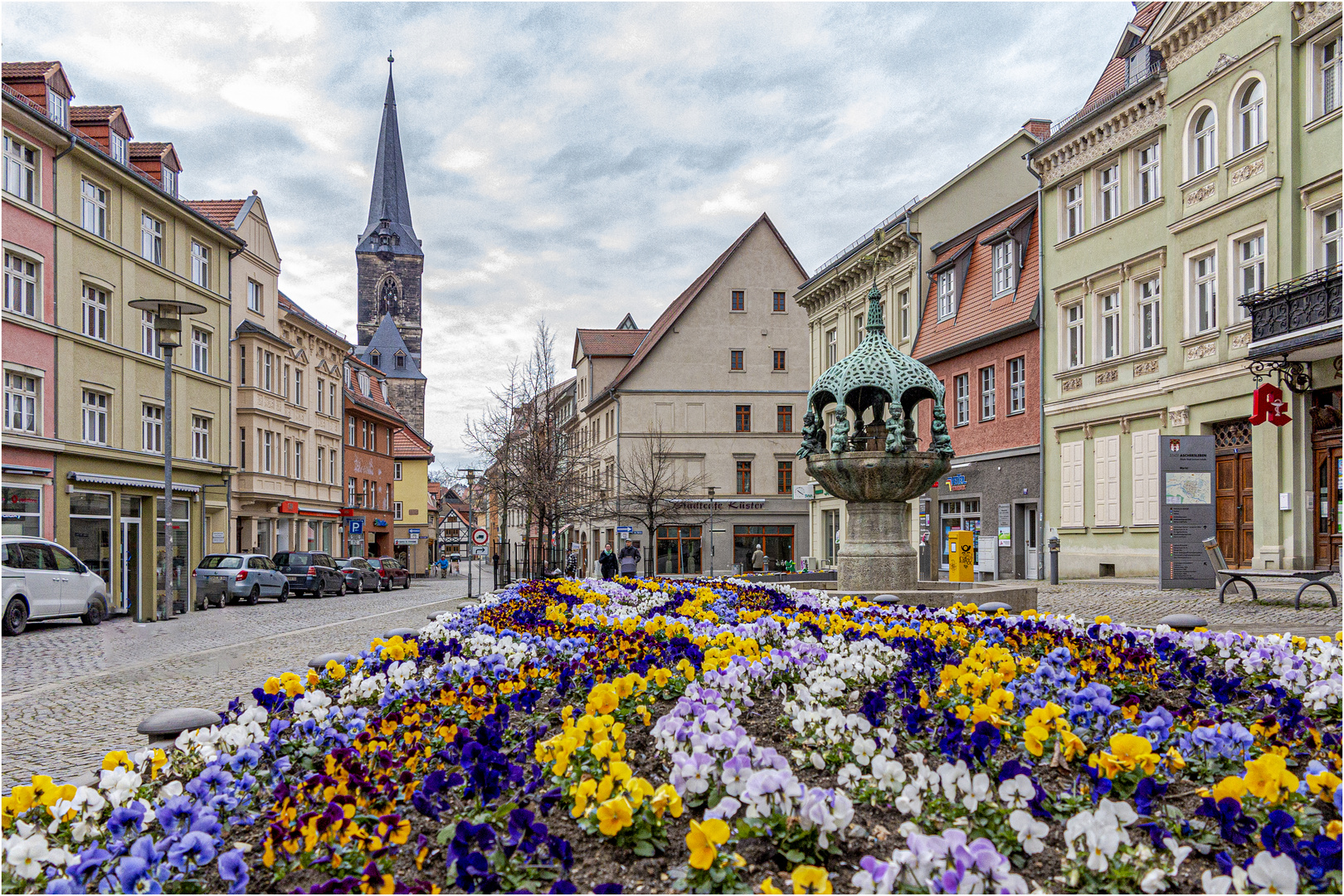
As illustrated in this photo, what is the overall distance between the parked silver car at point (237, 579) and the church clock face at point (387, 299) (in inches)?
3680

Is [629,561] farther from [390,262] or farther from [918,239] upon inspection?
[390,262]

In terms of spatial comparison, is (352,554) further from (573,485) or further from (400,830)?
(400,830)

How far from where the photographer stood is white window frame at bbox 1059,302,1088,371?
25250 mm

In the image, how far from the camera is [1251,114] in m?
19.7

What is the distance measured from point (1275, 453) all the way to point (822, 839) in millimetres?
18571

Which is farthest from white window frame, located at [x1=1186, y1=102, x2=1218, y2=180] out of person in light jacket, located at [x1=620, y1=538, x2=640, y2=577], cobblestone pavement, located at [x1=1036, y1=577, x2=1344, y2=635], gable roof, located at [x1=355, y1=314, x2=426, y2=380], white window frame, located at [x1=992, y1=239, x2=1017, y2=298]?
gable roof, located at [x1=355, y1=314, x2=426, y2=380]

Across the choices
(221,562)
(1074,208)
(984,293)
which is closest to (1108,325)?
(1074,208)

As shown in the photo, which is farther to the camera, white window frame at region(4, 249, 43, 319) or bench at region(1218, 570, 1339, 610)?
white window frame at region(4, 249, 43, 319)

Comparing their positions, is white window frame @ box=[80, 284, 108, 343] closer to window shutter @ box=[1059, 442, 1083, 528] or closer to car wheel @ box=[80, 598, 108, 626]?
car wheel @ box=[80, 598, 108, 626]

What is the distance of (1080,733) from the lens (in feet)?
14.1

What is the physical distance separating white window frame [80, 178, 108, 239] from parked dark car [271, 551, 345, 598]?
12.6 meters

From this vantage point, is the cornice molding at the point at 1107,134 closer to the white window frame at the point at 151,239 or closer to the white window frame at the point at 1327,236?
the white window frame at the point at 1327,236

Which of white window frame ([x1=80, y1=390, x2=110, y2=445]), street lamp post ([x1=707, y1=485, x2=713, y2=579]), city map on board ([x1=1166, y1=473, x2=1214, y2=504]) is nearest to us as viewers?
city map on board ([x1=1166, y1=473, x2=1214, y2=504])

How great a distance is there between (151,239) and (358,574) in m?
15.8
